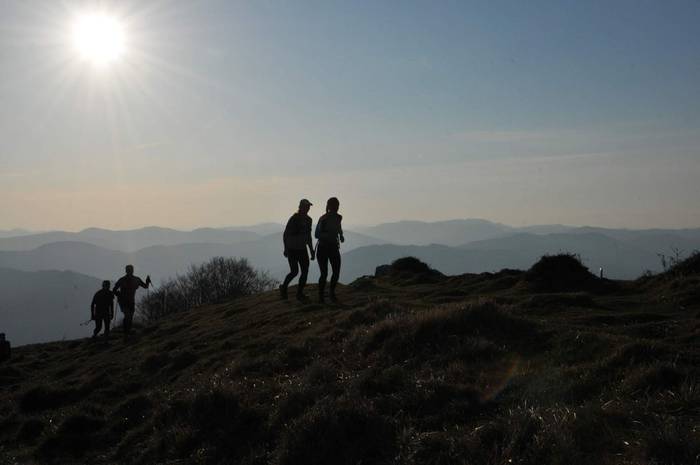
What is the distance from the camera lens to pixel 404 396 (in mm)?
6285

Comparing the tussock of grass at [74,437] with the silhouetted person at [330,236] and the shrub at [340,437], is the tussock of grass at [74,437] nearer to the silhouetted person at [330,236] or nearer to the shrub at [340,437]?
the shrub at [340,437]

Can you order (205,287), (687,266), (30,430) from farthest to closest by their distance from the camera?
(205,287), (687,266), (30,430)

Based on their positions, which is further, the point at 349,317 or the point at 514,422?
the point at 349,317

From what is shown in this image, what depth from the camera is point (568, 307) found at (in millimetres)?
12016

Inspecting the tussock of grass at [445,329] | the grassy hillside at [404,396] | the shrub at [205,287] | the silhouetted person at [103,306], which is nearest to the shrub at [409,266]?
the silhouetted person at [103,306]

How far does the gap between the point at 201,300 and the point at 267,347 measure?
51.3 meters

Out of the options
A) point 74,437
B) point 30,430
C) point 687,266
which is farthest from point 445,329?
point 687,266

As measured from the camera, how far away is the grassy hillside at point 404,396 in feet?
15.9

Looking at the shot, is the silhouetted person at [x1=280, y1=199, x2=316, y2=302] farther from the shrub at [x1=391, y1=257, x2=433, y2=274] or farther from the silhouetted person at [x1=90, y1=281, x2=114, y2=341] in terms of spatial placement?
the shrub at [x1=391, y1=257, x2=433, y2=274]

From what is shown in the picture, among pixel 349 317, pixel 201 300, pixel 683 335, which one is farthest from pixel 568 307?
pixel 201 300

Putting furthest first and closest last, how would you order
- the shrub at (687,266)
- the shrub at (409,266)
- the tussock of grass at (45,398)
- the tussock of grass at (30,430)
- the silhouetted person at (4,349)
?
the shrub at (409,266) → the silhouetted person at (4,349) → the shrub at (687,266) → the tussock of grass at (45,398) → the tussock of grass at (30,430)

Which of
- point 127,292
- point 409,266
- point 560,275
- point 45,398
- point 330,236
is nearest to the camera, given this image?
point 45,398

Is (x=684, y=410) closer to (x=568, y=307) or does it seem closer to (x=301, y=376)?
(x=301, y=376)

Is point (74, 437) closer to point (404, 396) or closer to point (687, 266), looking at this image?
point (404, 396)
